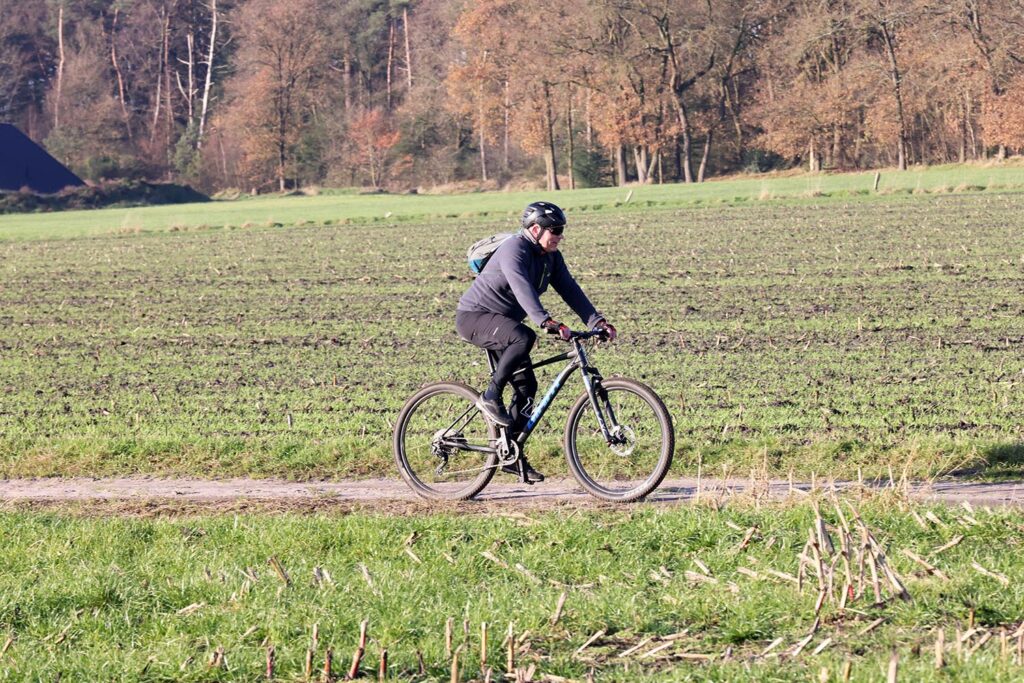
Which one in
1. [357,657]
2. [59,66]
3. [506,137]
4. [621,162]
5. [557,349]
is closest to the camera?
[357,657]

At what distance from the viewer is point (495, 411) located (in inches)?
356

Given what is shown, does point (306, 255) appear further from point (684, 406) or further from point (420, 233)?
point (684, 406)

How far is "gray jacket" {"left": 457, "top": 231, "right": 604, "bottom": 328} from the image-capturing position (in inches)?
335

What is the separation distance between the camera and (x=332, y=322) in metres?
19.1

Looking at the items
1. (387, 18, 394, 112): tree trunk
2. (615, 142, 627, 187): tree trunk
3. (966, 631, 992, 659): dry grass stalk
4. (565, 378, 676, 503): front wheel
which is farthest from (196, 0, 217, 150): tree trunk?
(966, 631, 992, 659): dry grass stalk

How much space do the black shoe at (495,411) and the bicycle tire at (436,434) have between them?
10 centimetres

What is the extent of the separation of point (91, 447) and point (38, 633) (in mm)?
4819

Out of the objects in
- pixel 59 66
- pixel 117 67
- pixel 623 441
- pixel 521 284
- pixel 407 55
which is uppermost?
pixel 59 66

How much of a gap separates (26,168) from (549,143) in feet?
110

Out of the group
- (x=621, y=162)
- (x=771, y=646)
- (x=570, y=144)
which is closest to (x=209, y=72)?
(x=570, y=144)

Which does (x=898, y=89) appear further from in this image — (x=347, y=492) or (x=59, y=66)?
(x=59, y=66)

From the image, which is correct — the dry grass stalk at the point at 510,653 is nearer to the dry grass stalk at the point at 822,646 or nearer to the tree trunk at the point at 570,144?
the dry grass stalk at the point at 822,646

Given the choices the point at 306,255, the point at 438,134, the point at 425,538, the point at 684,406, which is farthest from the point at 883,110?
the point at 425,538

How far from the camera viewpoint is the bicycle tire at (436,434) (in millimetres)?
9172
